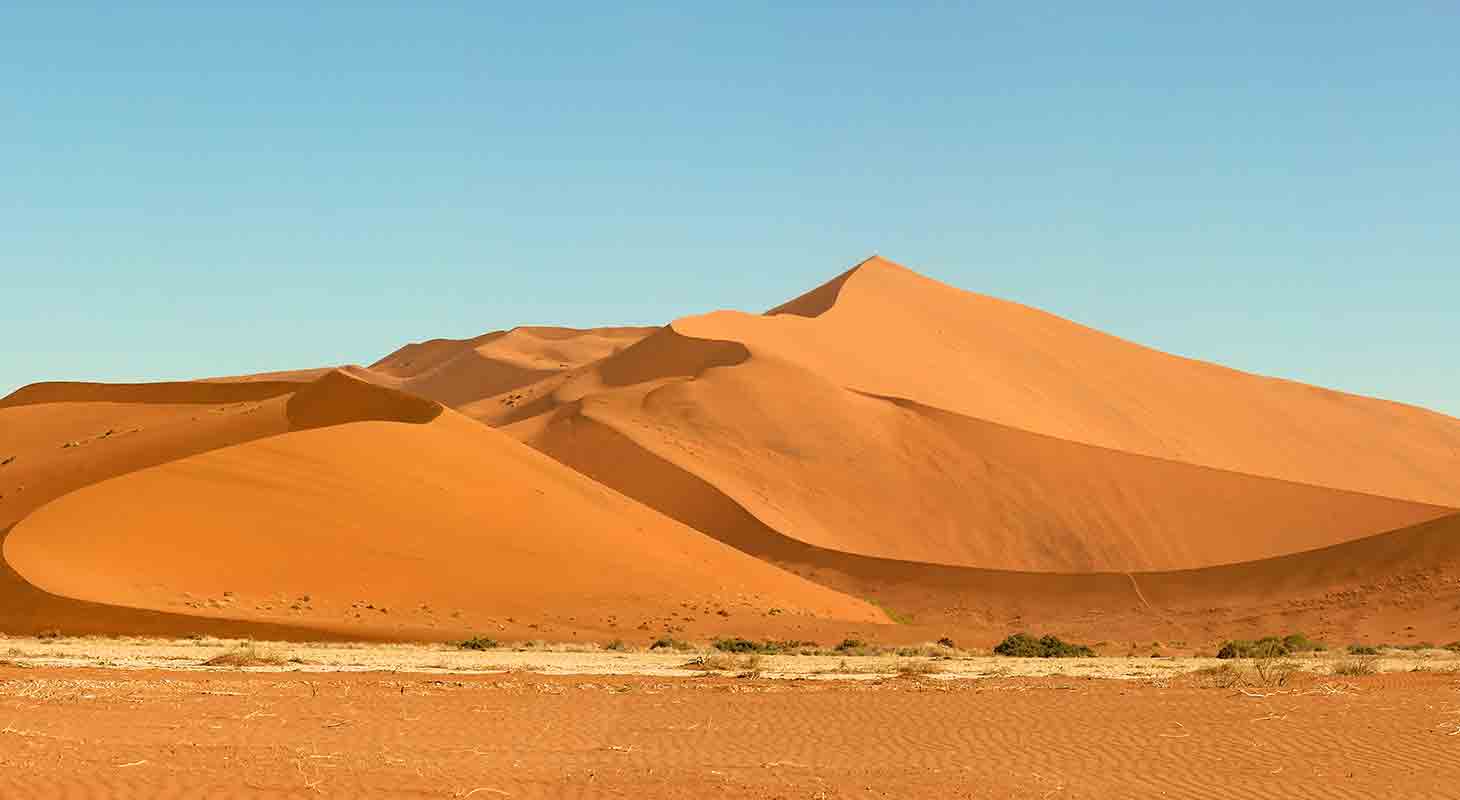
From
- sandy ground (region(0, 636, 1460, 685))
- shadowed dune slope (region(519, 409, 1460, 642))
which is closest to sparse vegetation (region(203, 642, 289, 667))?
sandy ground (region(0, 636, 1460, 685))

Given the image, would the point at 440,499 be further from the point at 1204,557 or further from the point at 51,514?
the point at 1204,557

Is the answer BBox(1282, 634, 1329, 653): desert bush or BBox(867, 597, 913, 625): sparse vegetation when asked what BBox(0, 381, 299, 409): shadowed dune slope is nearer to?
BBox(867, 597, 913, 625): sparse vegetation

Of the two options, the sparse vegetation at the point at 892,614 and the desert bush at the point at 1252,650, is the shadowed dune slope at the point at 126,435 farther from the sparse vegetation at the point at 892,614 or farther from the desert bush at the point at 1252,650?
the desert bush at the point at 1252,650

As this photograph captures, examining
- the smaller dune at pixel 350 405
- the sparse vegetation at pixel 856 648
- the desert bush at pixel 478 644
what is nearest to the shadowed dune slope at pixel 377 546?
the smaller dune at pixel 350 405

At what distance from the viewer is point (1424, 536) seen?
5253 centimetres

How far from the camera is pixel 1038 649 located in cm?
3691

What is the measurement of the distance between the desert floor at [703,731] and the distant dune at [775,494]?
11.8 metres

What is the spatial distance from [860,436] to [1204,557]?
46.6 feet

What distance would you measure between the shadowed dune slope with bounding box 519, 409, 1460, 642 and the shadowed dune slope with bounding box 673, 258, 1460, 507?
1161 centimetres

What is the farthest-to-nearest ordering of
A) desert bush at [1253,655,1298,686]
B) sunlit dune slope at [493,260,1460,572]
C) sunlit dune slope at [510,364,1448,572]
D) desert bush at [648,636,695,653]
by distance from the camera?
sunlit dune slope at [493,260,1460,572] < sunlit dune slope at [510,364,1448,572] < desert bush at [648,636,695,653] < desert bush at [1253,655,1298,686]

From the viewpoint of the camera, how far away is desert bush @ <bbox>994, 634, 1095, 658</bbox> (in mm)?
36438

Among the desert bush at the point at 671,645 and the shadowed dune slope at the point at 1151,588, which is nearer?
the desert bush at the point at 671,645

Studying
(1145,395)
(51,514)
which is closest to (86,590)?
(51,514)

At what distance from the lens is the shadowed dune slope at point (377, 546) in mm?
37406
